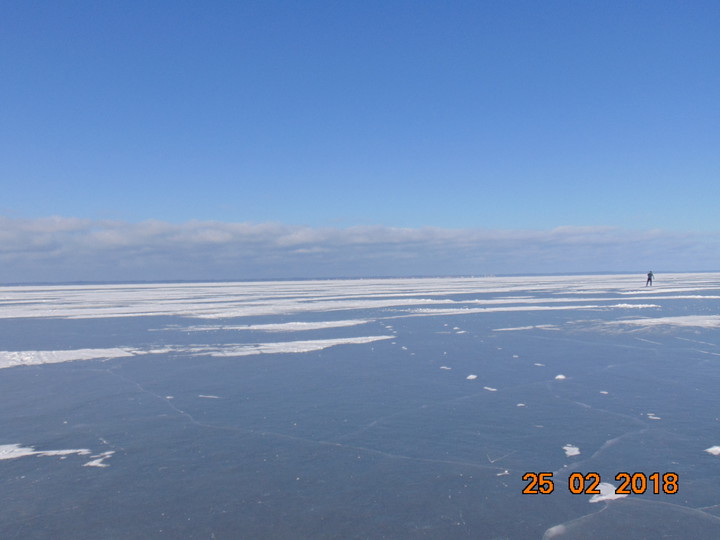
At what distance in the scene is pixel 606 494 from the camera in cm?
464

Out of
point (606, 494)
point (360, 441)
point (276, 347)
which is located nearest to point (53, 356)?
point (276, 347)

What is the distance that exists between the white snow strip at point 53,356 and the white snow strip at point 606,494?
34.5 feet

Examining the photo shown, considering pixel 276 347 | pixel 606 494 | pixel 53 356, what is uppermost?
pixel 53 356

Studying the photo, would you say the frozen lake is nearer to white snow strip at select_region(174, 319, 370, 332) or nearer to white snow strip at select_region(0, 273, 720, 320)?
white snow strip at select_region(174, 319, 370, 332)

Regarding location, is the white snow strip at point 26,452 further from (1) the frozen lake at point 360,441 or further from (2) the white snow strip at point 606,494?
(2) the white snow strip at point 606,494

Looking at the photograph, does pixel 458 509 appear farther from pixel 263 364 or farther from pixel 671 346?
pixel 671 346

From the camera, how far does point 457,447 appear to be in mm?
5812

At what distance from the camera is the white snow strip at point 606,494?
455 cm

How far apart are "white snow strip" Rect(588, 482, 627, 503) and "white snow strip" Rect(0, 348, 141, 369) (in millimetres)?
10507

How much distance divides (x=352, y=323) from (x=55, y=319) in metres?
12.9

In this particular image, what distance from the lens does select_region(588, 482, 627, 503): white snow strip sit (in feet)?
14.9

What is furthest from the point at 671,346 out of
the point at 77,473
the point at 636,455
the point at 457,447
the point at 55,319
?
the point at 55,319

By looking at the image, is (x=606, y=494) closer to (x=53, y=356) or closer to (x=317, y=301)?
(x=53, y=356)
